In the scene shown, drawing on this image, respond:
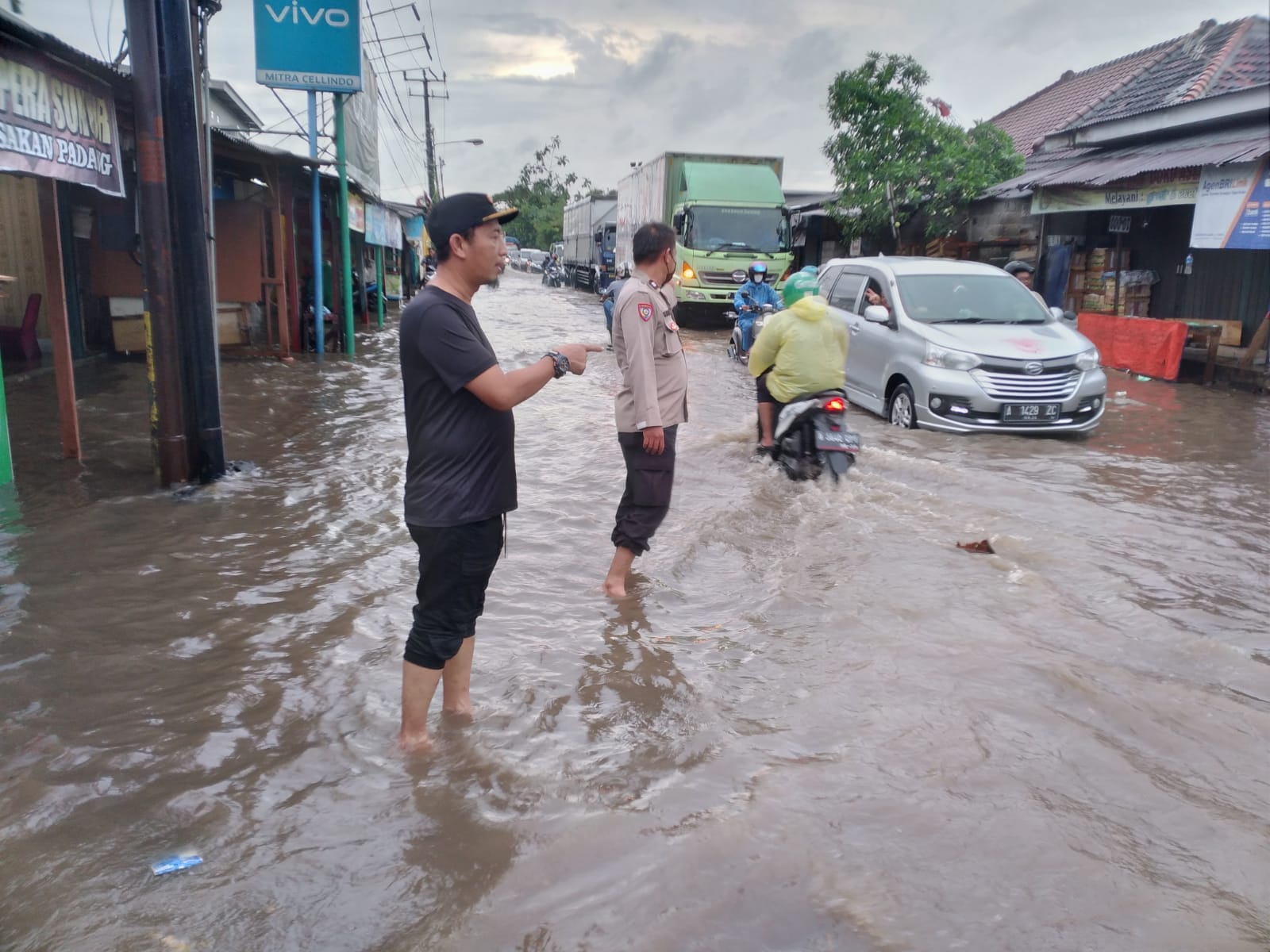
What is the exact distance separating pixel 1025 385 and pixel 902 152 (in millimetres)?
11918

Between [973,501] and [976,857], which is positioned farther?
[973,501]

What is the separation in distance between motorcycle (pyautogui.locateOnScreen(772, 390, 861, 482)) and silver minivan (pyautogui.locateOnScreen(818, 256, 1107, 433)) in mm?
2232

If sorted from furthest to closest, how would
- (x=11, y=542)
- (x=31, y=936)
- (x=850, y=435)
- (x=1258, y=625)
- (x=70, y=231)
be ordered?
(x=70, y=231), (x=850, y=435), (x=11, y=542), (x=1258, y=625), (x=31, y=936)

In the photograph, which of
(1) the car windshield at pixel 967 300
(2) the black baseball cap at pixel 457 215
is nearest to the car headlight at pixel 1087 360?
(1) the car windshield at pixel 967 300

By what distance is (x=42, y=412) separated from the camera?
9016 millimetres

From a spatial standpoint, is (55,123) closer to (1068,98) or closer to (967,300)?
(967,300)

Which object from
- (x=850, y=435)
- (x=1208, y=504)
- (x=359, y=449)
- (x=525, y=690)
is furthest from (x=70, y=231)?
(x=1208, y=504)

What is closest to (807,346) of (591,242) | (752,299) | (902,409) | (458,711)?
(902,409)

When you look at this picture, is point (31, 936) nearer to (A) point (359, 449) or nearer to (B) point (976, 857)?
(B) point (976, 857)

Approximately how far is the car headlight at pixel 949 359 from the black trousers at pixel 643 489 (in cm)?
473

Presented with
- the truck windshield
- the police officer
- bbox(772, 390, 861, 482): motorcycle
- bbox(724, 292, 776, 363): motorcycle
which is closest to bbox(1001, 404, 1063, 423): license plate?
bbox(772, 390, 861, 482): motorcycle

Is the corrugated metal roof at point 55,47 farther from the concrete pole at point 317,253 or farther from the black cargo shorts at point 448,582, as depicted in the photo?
the concrete pole at point 317,253

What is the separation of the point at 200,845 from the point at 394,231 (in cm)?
2289

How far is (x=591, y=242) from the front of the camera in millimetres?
39625
